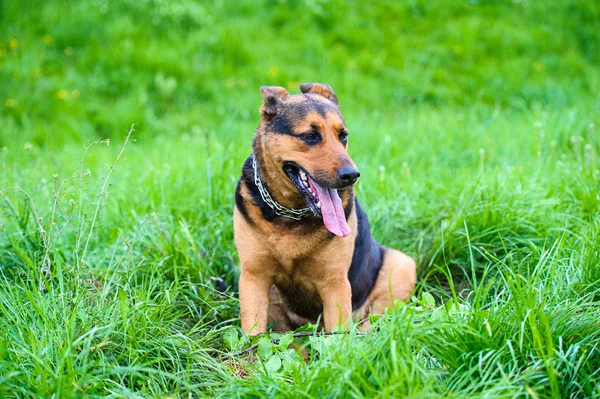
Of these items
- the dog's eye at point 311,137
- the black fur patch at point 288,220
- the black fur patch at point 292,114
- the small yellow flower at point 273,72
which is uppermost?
the black fur patch at point 292,114

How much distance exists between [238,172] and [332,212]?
1878 mm

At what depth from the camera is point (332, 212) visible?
3.33 meters

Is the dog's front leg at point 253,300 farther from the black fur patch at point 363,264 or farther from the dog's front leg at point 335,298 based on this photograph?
the black fur patch at point 363,264

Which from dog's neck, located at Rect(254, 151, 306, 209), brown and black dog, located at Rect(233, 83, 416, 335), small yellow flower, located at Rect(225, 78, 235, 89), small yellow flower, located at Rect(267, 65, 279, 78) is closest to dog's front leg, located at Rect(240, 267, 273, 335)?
brown and black dog, located at Rect(233, 83, 416, 335)

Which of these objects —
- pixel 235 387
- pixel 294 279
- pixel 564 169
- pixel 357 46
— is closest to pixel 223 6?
pixel 357 46

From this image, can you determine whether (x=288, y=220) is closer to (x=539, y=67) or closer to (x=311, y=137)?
(x=311, y=137)

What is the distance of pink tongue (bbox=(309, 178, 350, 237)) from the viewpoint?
130 inches

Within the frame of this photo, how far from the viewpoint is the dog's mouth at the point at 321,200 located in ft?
10.9

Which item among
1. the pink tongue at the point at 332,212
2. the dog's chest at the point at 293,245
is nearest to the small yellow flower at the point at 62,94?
the dog's chest at the point at 293,245

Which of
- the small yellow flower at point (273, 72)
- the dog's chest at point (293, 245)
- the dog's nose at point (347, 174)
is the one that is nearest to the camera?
the dog's nose at point (347, 174)

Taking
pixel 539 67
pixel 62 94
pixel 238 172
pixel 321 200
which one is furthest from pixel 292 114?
pixel 539 67

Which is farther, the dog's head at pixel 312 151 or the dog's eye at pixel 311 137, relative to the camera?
the dog's eye at pixel 311 137

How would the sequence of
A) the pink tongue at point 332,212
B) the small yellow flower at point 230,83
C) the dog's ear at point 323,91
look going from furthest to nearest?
the small yellow flower at point 230,83 → the dog's ear at point 323,91 → the pink tongue at point 332,212

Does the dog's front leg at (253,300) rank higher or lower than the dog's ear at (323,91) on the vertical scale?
lower
